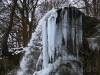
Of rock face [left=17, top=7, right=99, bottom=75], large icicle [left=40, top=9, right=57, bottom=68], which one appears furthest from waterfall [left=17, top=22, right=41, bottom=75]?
large icicle [left=40, top=9, right=57, bottom=68]

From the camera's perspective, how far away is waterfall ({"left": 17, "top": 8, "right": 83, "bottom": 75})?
7719mm

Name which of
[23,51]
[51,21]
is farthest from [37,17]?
[51,21]

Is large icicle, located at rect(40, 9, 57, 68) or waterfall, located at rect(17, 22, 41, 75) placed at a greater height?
large icicle, located at rect(40, 9, 57, 68)

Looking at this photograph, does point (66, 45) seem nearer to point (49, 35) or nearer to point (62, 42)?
point (62, 42)

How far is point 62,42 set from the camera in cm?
778

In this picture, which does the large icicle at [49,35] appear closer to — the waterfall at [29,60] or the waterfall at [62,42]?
the waterfall at [62,42]

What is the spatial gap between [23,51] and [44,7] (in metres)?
8.64

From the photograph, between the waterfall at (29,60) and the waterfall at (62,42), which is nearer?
the waterfall at (62,42)

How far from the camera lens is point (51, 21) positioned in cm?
804

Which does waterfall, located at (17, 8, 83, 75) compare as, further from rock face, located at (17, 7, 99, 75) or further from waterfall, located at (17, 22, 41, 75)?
waterfall, located at (17, 22, 41, 75)

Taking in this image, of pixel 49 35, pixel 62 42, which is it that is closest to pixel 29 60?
pixel 49 35

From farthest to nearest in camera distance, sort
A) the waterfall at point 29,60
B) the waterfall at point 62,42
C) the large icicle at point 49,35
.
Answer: the waterfall at point 29,60 → the large icicle at point 49,35 → the waterfall at point 62,42

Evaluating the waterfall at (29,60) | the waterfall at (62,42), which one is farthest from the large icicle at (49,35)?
the waterfall at (29,60)

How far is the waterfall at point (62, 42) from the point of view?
7.72 metres
